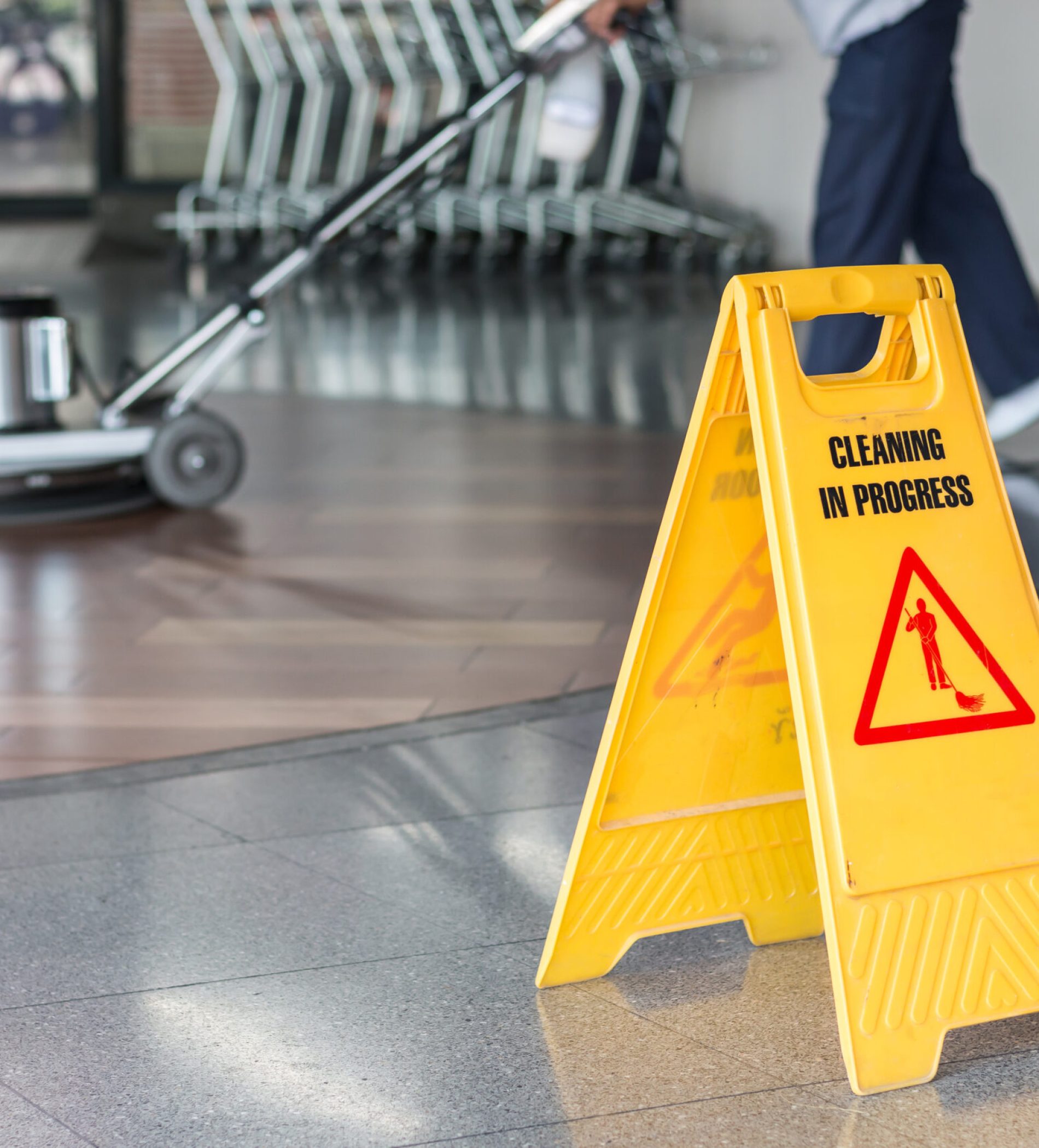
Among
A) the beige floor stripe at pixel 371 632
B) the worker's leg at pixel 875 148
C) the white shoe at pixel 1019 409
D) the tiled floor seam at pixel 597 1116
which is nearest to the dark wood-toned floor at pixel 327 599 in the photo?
the beige floor stripe at pixel 371 632

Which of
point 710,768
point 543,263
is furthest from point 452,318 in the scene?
point 710,768

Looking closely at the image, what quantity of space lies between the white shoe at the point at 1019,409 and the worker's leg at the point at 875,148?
1.34 ft

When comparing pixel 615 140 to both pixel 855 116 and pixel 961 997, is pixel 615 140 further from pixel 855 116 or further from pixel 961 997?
pixel 961 997

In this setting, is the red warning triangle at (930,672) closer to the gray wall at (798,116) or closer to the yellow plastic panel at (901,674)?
the yellow plastic panel at (901,674)

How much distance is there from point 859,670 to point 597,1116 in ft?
1.34

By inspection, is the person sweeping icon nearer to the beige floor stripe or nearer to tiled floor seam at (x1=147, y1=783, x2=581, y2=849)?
tiled floor seam at (x1=147, y1=783, x2=581, y2=849)

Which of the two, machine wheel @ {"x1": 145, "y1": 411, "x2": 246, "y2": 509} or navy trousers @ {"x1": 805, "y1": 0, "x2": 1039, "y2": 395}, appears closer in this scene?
navy trousers @ {"x1": 805, "y1": 0, "x2": 1039, "y2": 395}

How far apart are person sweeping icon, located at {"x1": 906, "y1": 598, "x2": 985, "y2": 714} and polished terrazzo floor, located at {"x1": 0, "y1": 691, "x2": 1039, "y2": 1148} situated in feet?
0.97

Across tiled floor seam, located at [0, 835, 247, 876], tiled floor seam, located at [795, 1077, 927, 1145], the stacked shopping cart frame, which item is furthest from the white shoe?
the stacked shopping cart frame

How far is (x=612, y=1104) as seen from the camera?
1308mm

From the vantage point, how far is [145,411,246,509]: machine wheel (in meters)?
3.51

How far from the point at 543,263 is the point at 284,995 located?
26.6ft

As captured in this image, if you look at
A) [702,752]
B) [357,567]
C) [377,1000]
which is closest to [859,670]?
[702,752]

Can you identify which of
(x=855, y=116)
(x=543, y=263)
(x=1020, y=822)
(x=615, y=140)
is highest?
(x=855, y=116)
